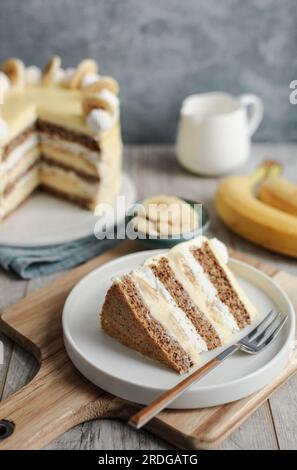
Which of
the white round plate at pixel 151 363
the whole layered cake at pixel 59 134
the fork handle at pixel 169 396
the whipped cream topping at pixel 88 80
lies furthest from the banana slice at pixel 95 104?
the fork handle at pixel 169 396

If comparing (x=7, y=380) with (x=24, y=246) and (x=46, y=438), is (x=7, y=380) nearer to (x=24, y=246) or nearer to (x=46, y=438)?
(x=46, y=438)

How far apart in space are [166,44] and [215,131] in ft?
2.09

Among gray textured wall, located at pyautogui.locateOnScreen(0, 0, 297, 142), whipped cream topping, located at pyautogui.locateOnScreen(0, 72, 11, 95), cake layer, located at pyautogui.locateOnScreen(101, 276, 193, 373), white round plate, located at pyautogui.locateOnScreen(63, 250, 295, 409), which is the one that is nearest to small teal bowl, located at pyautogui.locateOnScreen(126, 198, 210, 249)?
white round plate, located at pyautogui.locateOnScreen(63, 250, 295, 409)

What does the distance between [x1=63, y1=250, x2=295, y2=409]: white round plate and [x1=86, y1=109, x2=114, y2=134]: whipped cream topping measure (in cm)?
85

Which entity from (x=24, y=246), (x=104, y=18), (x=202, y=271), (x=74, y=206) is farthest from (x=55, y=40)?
(x=202, y=271)

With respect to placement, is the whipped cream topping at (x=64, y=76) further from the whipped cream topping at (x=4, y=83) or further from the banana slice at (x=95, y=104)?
the banana slice at (x=95, y=104)

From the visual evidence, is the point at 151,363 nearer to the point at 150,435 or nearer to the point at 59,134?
the point at 150,435

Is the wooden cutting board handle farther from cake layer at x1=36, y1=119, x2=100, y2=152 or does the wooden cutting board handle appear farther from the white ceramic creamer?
the white ceramic creamer

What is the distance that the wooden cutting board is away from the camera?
1.78 metres

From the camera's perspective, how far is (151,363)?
199 centimetres

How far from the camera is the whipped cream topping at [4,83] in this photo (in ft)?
10.3

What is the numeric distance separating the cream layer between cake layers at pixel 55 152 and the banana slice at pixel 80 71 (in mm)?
38

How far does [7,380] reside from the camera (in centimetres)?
208

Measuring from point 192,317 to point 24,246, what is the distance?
95cm
